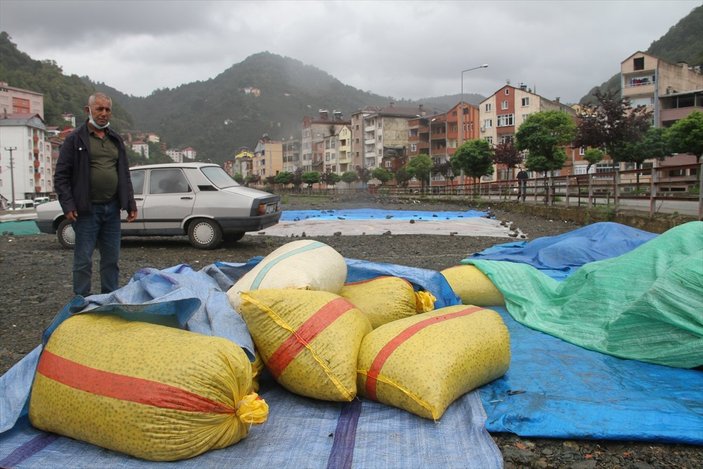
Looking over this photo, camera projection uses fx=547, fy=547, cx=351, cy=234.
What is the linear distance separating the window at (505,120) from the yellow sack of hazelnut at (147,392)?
65.7m

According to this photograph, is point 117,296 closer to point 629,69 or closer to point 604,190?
point 604,190

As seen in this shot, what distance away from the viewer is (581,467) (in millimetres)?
2051

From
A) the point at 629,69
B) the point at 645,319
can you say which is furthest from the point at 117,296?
the point at 629,69

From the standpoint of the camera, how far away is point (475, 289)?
4.43m

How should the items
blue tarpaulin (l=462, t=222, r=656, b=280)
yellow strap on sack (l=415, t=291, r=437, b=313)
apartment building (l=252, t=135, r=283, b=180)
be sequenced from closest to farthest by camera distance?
yellow strap on sack (l=415, t=291, r=437, b=313), blue tarpaulin (l=462, t=222, r=656, b=280), apartment building (l=252, t=135, r=283, b=180)

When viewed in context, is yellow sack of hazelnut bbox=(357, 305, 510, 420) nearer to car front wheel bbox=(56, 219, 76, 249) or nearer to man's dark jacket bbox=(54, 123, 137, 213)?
man's dark jacket bbox=(54, 123, 137, 213)

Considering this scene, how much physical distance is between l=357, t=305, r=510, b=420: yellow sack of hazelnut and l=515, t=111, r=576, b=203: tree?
25.6 meters

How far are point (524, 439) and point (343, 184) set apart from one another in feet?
286

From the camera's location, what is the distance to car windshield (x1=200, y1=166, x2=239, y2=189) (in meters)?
8.72

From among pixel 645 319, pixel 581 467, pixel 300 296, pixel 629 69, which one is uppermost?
pixel 629 69

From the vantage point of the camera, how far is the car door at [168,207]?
8.62 meters

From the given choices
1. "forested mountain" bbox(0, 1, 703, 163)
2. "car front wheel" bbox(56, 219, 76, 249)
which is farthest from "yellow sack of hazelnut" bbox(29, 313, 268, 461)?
"forested mountain" bbox(0, 1, 703, 163)

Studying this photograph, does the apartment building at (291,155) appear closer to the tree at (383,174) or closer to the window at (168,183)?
the tree at (383,174)

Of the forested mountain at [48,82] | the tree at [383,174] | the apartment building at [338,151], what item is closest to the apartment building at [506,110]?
the tree at [383,174]
